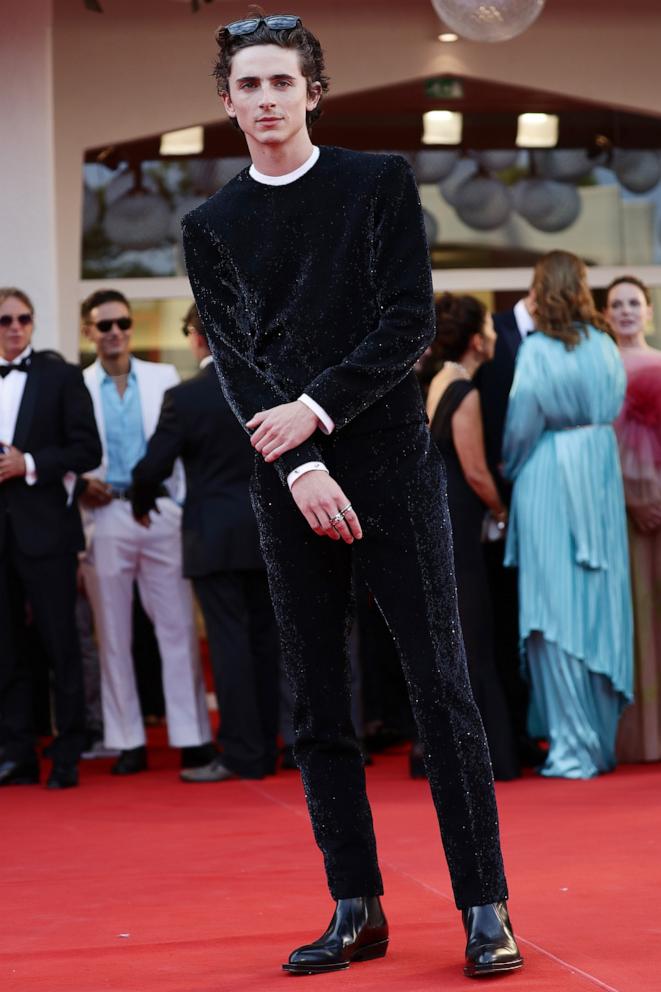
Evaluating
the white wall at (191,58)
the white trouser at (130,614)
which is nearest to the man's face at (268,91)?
the white trouser at (130,614)

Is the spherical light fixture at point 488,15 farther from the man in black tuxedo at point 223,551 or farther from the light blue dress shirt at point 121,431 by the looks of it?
the light blue dress shirt at point 121,431

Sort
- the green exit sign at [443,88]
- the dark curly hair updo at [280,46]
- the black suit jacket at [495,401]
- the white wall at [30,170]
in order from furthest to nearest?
the green exit sign at [443,88]
the white wall at [30,170]
the black suit jacket at [495,401]
the dark curly hair updo at [280,46]

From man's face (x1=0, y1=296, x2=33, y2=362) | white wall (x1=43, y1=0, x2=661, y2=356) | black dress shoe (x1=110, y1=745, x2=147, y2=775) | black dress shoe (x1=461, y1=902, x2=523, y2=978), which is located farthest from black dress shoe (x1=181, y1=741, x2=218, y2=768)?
black dress shoe (x1=461, y1=902, x2=523, y2=978)

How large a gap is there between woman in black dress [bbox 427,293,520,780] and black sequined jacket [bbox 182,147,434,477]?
2.94 meters

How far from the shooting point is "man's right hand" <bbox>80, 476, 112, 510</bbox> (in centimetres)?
658

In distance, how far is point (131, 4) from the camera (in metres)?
9.09

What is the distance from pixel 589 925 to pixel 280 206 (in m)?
1.61

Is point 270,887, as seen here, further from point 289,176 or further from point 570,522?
point 570,522

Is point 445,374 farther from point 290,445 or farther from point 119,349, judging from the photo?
point 290,445

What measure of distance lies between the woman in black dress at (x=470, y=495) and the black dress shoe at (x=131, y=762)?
59.8 inches

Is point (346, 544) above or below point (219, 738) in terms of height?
above

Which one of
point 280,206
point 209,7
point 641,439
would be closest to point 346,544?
point 280,206

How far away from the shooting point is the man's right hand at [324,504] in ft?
9.41

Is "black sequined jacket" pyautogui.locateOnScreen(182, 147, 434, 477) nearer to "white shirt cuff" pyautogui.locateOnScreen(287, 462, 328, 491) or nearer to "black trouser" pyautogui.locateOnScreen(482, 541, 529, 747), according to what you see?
"white shirt cuff" pyautogui.locateOnScreen(287, 462, 328, 491)
